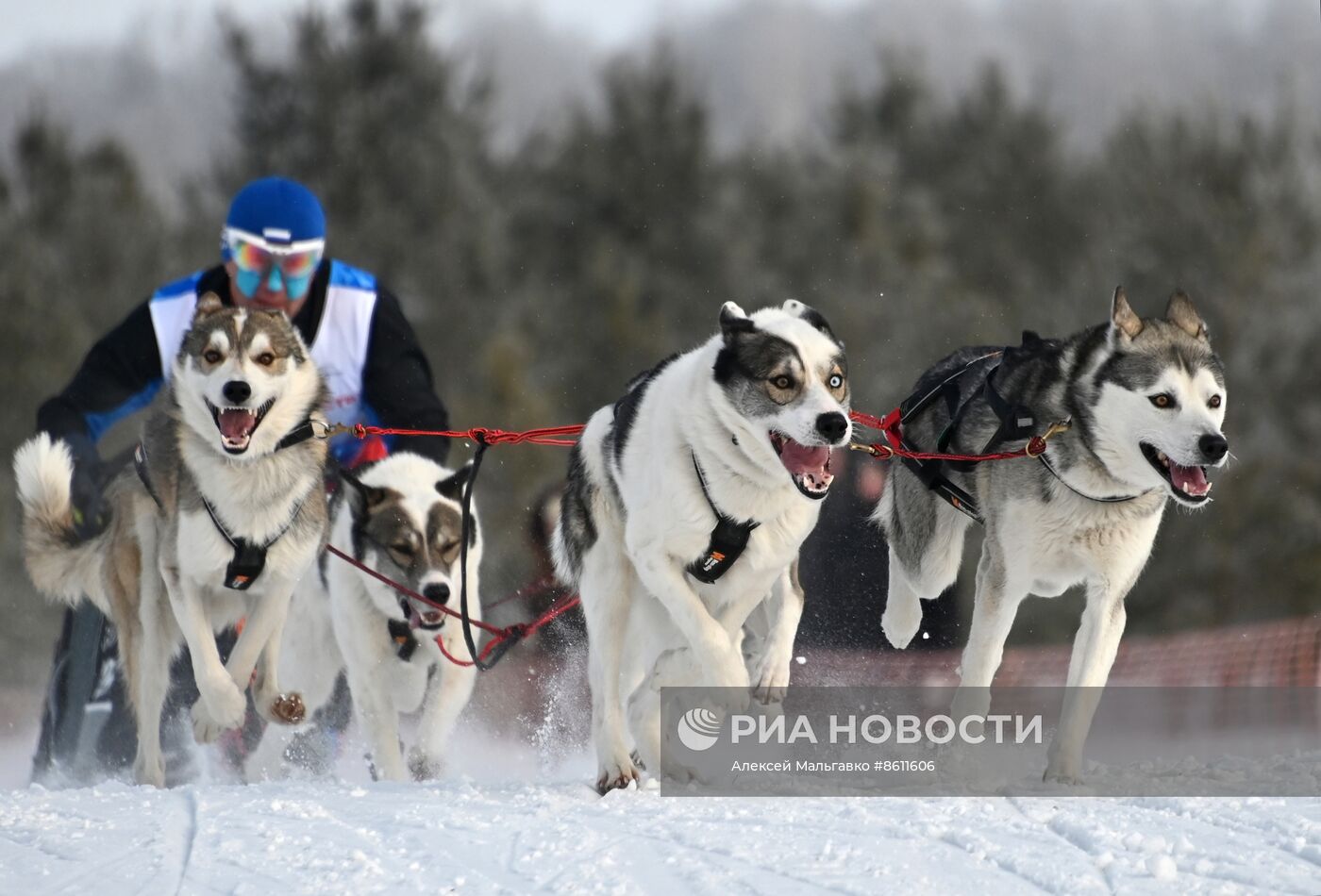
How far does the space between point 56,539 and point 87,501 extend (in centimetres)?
17

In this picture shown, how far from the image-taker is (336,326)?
5742 mm

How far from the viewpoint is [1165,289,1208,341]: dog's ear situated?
169 inches

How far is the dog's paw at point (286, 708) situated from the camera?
4957 millimetres

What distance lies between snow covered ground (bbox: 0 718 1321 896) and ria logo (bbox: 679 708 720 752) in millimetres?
192

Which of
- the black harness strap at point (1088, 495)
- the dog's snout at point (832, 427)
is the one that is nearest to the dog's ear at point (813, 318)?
the dog's snout at point (832, 427)

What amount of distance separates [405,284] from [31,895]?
17.2 m

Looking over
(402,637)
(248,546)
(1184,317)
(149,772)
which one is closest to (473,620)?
(402,637)

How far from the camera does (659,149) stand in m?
24.6

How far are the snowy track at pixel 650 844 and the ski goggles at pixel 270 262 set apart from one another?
6.66ft

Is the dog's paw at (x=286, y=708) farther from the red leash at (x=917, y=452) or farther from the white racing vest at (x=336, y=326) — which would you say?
the red leash at (x=917, y=452)

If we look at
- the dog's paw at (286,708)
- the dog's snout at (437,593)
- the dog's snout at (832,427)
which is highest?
the dog's snout at (832,427)

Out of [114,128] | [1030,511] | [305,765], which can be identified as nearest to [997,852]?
[1030,511]

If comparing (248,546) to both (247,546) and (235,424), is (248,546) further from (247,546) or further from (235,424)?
(235,424)

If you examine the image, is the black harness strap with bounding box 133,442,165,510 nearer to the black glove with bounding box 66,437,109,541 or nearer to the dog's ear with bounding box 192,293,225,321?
the black glove with bounding box 66,437,109,541
